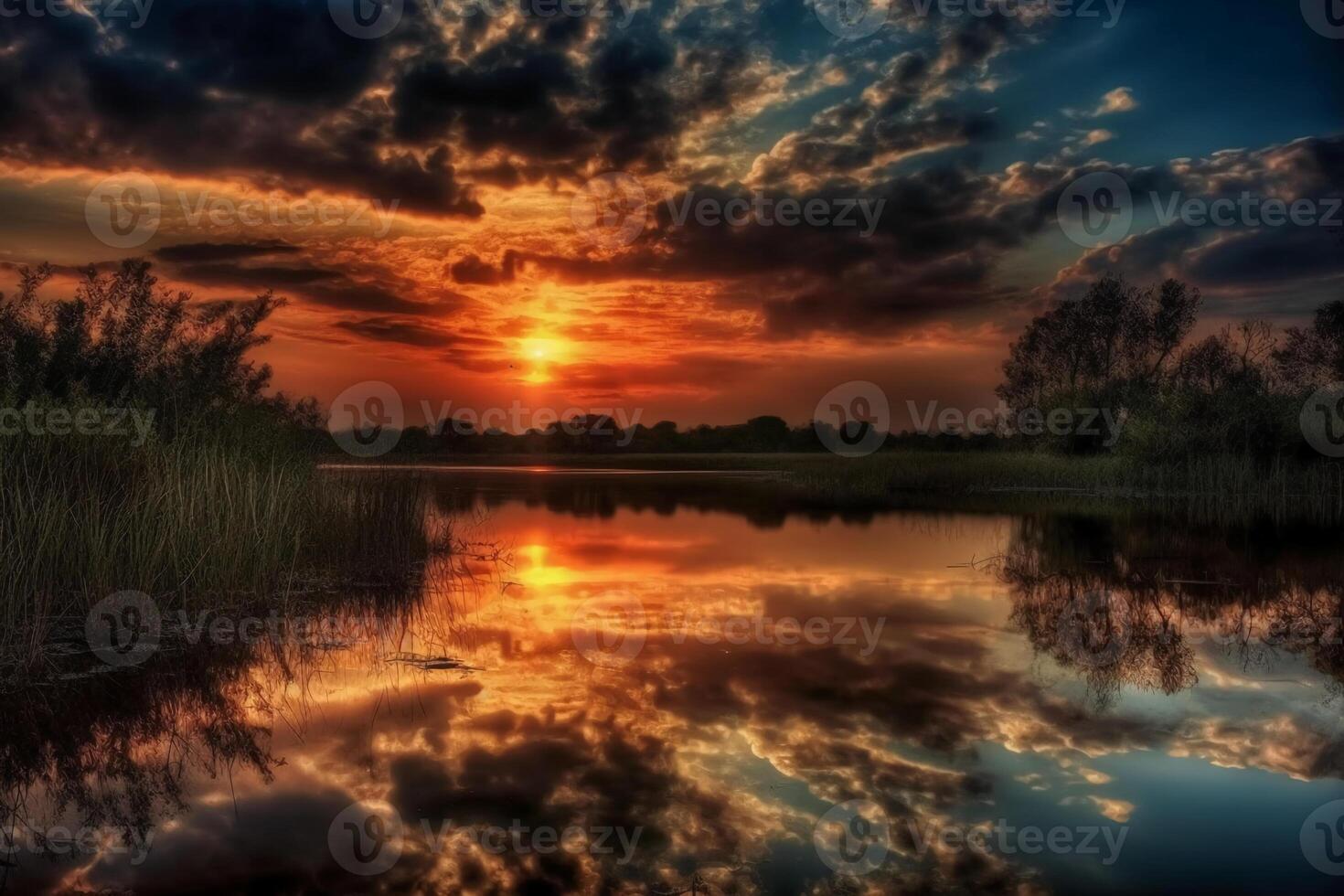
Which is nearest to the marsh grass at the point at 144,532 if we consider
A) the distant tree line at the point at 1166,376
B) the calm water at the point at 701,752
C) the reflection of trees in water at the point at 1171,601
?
the calm water at the point at 701,752

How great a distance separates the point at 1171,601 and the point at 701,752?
8286mm

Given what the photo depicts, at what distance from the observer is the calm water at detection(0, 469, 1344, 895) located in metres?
4.09

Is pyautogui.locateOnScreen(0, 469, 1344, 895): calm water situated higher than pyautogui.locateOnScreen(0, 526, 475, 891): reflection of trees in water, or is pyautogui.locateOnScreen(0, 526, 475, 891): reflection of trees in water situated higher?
pyautogui.locateOnScreen(0, 526, 475, 891): reflection of trees in water

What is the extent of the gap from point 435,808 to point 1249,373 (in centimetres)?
3913

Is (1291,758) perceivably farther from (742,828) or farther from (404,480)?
(404,480)

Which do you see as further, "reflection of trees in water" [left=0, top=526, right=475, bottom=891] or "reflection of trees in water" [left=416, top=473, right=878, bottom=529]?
"reflection of trees in water" [left=416, top=473, right=878, bottom=529]

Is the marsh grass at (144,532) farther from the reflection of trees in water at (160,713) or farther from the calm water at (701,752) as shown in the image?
the calm water at (701,752)

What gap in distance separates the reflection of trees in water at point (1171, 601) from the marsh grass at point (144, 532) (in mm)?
8506

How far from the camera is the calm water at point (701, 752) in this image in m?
4.09

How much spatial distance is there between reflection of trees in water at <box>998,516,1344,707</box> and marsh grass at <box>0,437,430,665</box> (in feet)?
27.9

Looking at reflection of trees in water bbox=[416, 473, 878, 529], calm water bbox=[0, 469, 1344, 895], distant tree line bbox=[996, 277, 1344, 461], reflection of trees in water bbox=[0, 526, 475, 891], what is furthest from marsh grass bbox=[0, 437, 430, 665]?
distant tree line bbox=[996, 277, 1344, 461]

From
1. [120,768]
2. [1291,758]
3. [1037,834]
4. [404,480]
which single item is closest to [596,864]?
[1037,834]

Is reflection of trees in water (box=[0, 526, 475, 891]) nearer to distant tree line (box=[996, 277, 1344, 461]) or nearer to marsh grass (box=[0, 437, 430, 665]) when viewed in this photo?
marsh grass (box=[0, 437, 430, 665])

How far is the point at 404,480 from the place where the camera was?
45.8 ft
